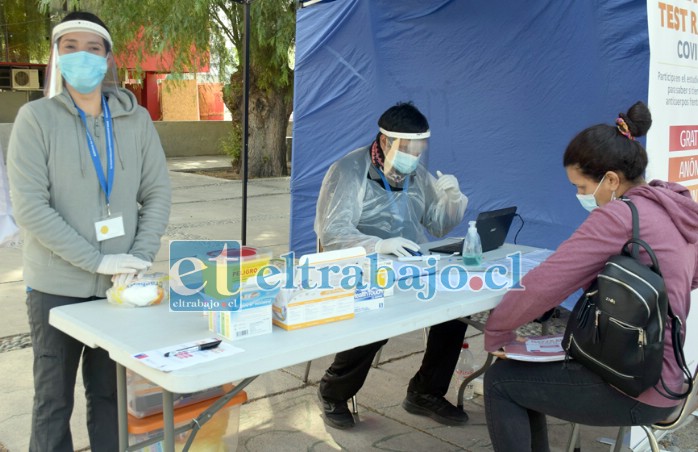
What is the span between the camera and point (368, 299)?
2.19 metres

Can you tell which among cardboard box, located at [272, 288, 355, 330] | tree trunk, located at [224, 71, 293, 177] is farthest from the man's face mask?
tree trunk, located at [224, 71, 293, 177]

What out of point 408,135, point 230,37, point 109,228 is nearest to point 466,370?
point 408,135

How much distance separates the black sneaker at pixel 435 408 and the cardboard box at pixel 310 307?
51.6 inches

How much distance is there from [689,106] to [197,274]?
2396mm

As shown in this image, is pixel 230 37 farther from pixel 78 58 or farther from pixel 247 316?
pixel 247 316

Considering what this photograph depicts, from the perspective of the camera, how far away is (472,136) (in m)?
4.95

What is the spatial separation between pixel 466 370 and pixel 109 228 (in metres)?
2.08

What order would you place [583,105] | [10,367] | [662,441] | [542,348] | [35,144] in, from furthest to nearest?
1. [583,105]
2. [10,367]
3. [662,441]
4. [542,348]
5. [35,144]

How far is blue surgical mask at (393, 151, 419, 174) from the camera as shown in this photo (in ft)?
9.83

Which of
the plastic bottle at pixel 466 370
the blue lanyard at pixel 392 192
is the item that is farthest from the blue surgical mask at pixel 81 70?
the plastic bottle at pixel 466 370

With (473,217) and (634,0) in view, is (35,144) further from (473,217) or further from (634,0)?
(473,217)

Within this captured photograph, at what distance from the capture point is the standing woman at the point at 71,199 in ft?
6.83

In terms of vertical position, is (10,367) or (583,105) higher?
(583,105)

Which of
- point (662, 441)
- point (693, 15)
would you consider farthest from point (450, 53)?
point (662, 441)
